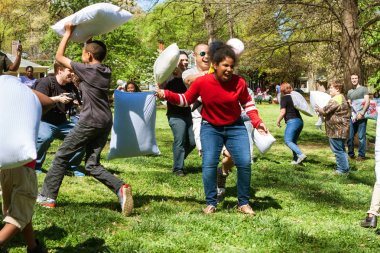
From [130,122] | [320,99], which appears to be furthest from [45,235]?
[320,99]

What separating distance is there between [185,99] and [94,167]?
121cm

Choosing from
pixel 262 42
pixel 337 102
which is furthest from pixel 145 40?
pixel 337 102

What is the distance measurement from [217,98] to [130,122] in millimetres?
1191

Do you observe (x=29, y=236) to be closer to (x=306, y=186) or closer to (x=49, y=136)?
(x=49, y=136)

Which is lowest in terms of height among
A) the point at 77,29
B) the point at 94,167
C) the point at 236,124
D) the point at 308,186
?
the point at 308,186

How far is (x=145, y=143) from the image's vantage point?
620 cm

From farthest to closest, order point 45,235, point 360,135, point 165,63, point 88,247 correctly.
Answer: point 360,135 < point 165,63 < point 45,235 < point 88,247

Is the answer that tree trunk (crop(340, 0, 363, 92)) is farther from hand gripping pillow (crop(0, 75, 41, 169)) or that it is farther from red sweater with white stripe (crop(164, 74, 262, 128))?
hand gripping pillow (crop(0, 75, 41, 169))

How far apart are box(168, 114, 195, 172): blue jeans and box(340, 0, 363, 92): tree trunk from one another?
7054 millimetres

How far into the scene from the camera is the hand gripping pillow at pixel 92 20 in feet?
17.8

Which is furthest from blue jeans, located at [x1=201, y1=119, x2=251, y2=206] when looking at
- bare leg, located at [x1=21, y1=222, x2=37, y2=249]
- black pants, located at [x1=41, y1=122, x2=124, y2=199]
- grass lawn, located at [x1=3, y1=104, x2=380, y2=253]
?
bare leg, located at [x1=21, y1=222, x2=37, y2=249]

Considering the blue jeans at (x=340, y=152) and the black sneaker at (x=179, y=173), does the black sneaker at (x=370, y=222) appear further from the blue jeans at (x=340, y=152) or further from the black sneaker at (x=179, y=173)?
the blue jeans at (x=340, y=152)

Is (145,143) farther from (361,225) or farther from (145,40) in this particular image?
Answer: (145,40)

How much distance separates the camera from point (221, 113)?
17.9 feet
